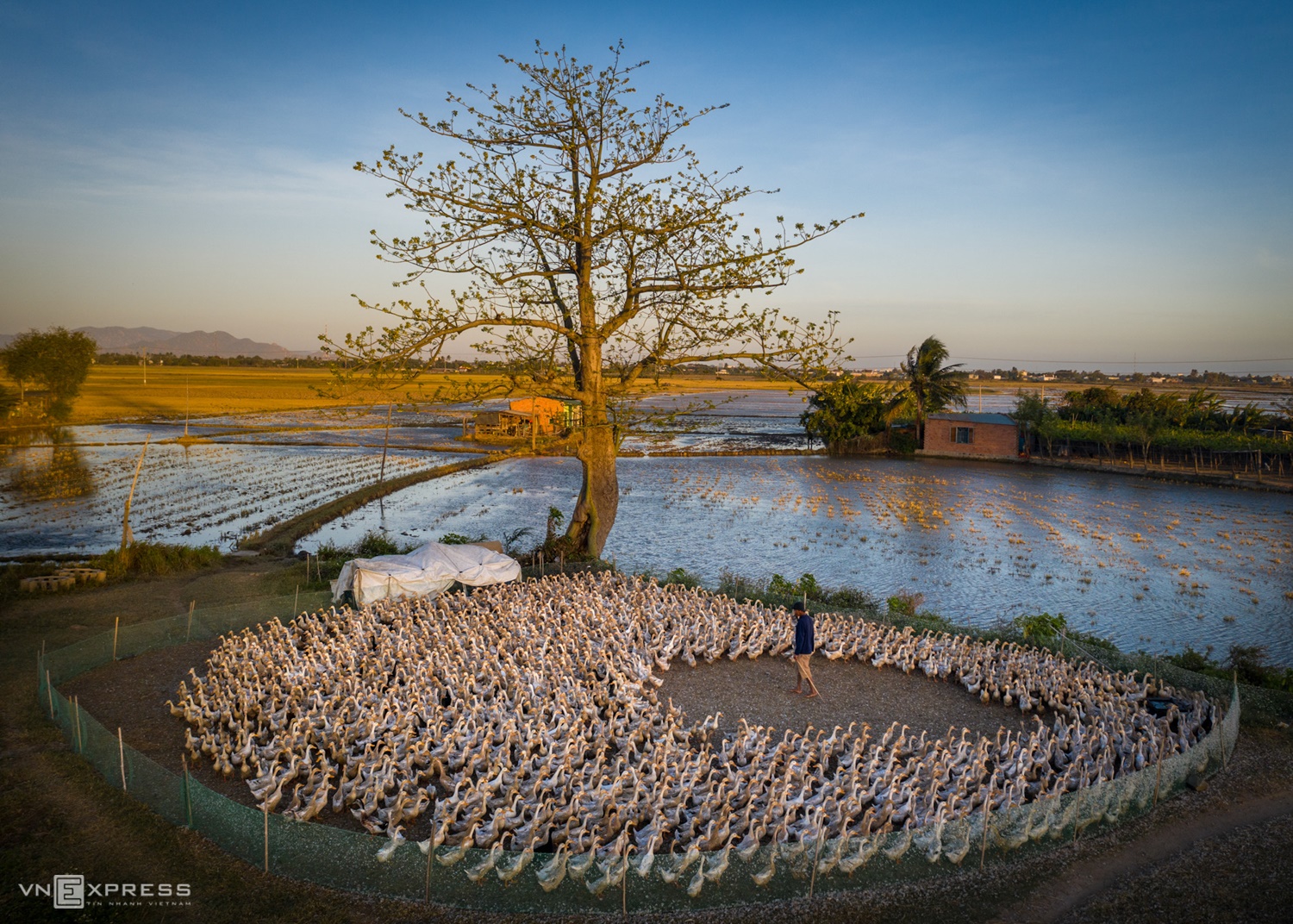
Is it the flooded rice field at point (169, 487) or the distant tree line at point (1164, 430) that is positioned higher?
the distant tree line at point (1164, 430)

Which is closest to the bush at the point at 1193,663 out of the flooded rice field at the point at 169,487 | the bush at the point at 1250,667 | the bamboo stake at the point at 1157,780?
the bush at the point at 1250,667

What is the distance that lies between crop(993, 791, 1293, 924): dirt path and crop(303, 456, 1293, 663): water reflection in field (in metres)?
9.38

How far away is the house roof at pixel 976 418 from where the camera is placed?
2349 inches

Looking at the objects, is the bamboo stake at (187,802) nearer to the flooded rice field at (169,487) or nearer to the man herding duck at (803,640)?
the man herding duck at (803,640)

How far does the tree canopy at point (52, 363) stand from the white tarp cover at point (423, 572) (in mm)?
67051

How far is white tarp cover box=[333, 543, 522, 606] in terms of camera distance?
1717 cm

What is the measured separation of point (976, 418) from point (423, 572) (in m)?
53.6

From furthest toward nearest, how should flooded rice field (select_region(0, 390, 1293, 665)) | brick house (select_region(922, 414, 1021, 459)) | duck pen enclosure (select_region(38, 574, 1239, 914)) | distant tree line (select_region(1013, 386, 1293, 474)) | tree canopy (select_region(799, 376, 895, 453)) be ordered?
tree canopy (select_region(799, 376, 895, 453)) < brick house (select_region(922, 414, 1021, 459)) < distant tree line (select_region(1013, 386, 1293, 474)) < flooded rice field (select_region(0, 390, 1293, 665)) < duck pen enclosure (select_region(38, 574, 1239, 914))

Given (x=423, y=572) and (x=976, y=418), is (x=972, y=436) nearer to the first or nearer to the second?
(x=976, y=418)

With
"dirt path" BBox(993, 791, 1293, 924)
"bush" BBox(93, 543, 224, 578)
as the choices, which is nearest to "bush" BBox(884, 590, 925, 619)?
"dirt path" BBox(993, 791, 1293, 924)

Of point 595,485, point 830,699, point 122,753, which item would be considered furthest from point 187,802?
point 595,485

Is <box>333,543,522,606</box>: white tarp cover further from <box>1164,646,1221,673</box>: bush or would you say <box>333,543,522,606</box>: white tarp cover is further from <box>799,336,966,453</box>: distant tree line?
<box>799,336,966,453</box>: distant tree line

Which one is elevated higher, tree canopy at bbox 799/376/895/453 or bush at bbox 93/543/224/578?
tree canopy at bbox 799/376/895/453

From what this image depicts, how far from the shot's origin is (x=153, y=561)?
22.1m
